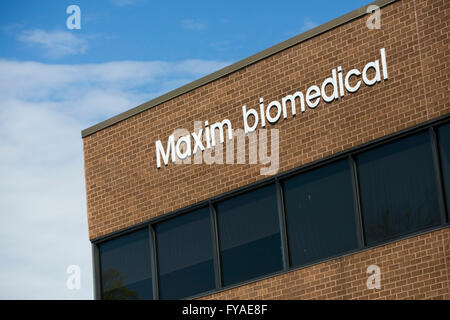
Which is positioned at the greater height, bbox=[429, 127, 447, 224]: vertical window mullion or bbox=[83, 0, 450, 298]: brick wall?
bbox=[83, 0, 450, 298]: brick wall

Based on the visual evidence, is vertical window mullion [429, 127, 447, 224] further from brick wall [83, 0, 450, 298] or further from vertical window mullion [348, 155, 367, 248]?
vertical window mullion [348, 155, 367, 248]

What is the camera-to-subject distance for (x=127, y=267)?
21031mm

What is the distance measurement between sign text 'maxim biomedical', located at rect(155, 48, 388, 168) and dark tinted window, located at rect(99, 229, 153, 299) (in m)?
1.70

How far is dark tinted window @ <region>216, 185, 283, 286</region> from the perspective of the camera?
18812 mm

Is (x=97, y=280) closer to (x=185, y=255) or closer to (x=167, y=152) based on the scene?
(x=185, y=255)

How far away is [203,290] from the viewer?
64.6 ft

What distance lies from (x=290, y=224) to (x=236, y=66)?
11.3ft

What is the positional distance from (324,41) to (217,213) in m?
3.93

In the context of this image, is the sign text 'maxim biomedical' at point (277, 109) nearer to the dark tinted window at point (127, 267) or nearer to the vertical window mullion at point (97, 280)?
the dark tinted window at point (127, 267)

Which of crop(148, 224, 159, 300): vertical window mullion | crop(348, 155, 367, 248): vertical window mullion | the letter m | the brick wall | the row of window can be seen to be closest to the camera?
the row of window

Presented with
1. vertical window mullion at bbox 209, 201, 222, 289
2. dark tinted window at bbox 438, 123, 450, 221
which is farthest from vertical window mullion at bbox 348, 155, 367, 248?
vertical window mullion at bbox 209, 201, 222, 289

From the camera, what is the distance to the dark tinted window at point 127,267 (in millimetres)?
20750

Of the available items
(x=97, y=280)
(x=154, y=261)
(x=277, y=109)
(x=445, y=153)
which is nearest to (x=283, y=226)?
(x=277, y=109)

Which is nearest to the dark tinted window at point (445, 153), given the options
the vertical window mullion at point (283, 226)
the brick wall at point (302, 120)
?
the brick wall at point (302, 120)
